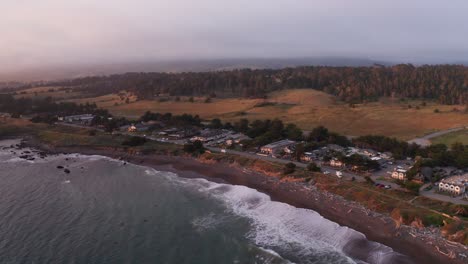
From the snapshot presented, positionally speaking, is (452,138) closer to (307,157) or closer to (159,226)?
(307,157)

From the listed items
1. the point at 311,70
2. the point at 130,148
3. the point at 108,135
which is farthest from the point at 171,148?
the point at 311,70

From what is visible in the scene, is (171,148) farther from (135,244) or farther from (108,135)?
(135,244)

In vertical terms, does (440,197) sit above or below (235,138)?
below

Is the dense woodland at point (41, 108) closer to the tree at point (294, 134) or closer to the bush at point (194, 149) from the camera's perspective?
the bush at point (194, 149)

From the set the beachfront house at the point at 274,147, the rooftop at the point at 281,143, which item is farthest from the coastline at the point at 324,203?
the rooftop at the point at 281,143

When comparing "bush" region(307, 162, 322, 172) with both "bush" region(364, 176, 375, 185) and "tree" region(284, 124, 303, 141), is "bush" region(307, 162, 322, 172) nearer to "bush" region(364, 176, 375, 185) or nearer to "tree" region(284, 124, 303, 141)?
"bush" region(364, 176, 375, 185)

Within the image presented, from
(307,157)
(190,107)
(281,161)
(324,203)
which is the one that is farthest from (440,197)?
(190,107)
